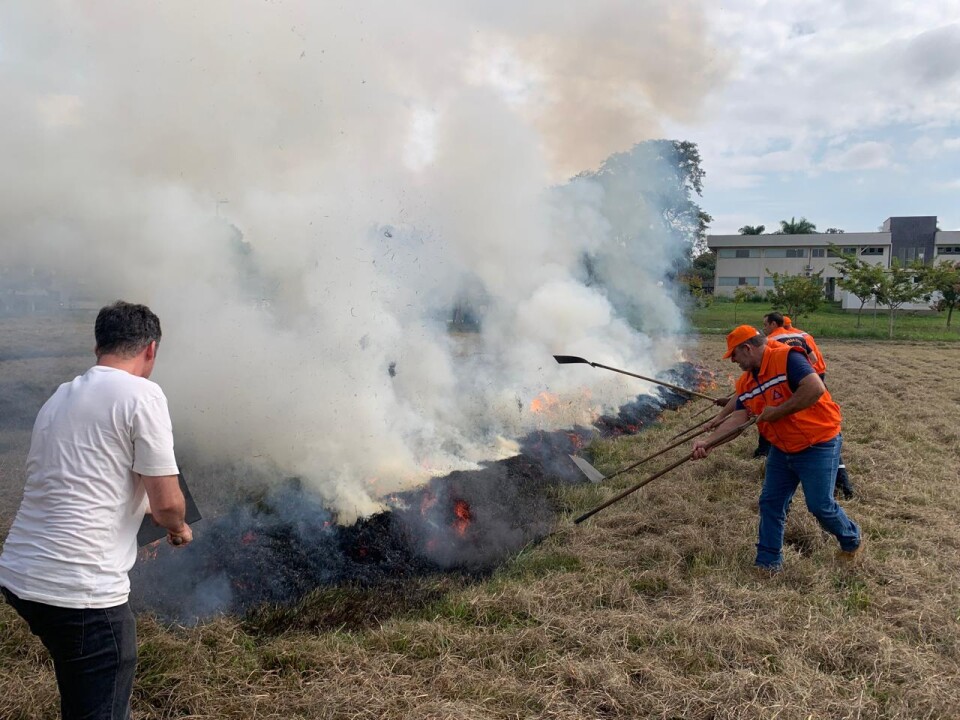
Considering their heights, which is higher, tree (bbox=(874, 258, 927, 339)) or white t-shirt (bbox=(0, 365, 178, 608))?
tree (bbox=(874, 258, 927, 339))

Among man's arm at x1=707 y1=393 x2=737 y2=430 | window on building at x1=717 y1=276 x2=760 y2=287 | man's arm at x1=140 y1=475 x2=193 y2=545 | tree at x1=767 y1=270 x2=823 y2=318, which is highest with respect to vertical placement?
window on building at x1=717 y1=276 x2=760 y2=287

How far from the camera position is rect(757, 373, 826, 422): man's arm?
404 cm

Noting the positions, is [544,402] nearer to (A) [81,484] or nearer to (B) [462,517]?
(B) [462,517]

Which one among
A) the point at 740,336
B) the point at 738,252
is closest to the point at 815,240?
the point at 738,252

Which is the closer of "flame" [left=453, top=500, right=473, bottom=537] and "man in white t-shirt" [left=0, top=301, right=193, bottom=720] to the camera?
"man in white t-shirt" [left=0, top=301, right=193, bottom=720]

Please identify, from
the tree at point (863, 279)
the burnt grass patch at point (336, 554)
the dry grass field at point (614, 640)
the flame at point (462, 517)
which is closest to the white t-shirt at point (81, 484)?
the dry grass field at point (614, 640)

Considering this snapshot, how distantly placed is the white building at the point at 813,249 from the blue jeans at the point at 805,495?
1591 inches

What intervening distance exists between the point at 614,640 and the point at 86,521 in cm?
268

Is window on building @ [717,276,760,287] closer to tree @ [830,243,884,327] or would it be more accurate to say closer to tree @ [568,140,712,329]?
tree @ [830,243,884,327]

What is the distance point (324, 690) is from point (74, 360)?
10.9m

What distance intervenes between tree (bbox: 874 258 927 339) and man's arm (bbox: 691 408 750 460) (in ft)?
77.6

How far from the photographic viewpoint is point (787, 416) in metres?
4.24

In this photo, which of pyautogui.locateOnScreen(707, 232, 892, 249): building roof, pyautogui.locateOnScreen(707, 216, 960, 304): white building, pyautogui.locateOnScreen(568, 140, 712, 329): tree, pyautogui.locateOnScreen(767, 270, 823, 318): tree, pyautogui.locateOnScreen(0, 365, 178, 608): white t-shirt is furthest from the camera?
pyautogui.locateOnScreen(707, 216, 960, 304): white building

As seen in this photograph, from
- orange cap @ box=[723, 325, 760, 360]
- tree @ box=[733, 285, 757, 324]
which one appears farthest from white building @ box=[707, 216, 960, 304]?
orange cap @ box=[723, 325, 760, 360]
